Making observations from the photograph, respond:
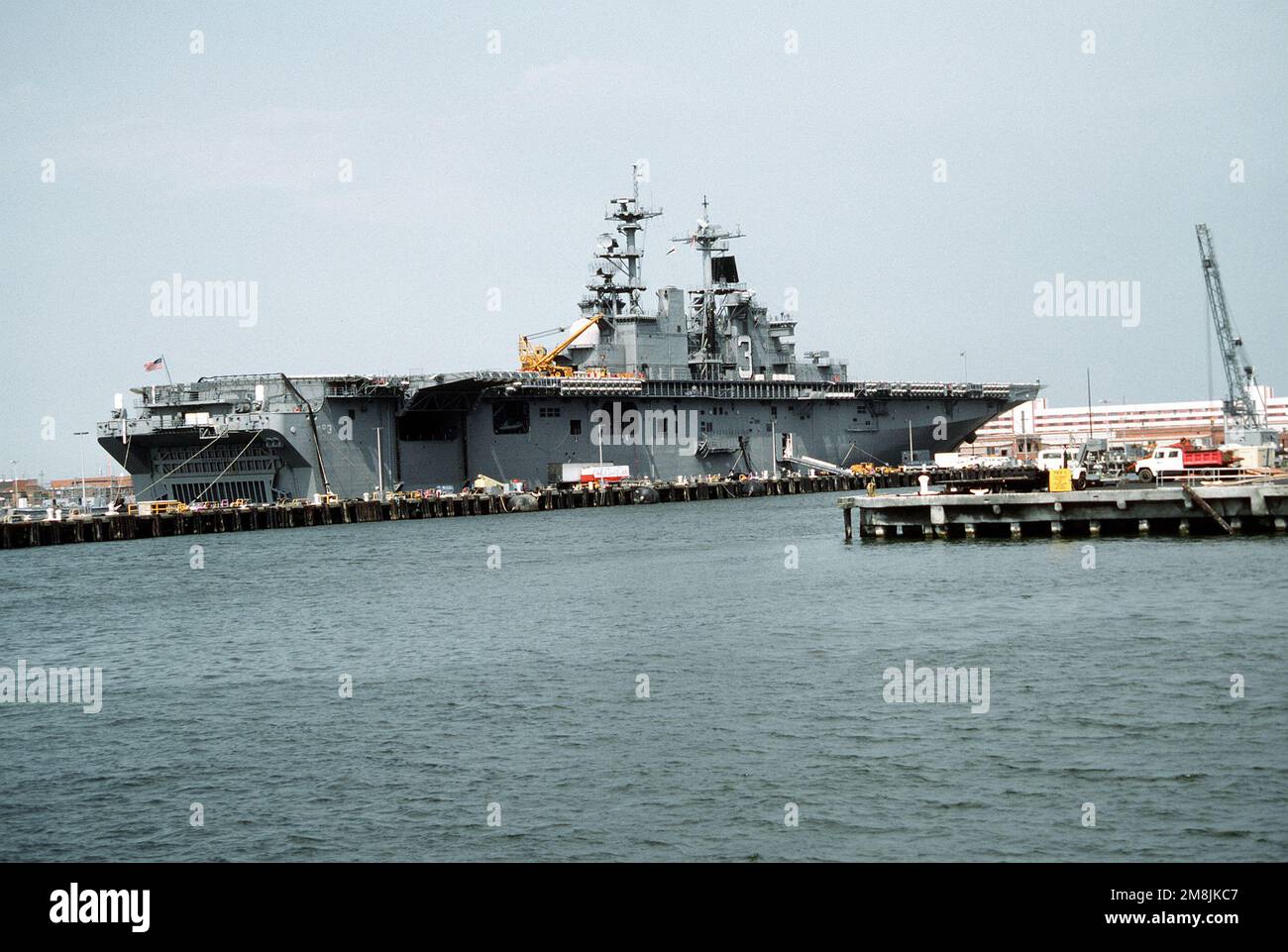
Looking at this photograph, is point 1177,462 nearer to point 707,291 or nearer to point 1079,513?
point 1079,513

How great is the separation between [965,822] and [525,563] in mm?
24810

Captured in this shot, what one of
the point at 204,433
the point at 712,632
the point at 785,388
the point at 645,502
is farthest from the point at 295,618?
the point at 785,388

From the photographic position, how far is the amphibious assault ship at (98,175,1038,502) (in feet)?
181

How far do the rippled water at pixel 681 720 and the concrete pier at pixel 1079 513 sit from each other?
2652 millimetres

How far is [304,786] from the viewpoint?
12.7 meters

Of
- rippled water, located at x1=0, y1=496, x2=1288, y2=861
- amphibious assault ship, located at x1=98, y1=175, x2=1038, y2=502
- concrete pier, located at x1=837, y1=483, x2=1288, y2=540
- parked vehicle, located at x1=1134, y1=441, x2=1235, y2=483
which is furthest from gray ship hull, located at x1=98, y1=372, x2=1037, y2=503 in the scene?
parked vehicle, located at x1=1134, y1=441, x2=1235, y2=483

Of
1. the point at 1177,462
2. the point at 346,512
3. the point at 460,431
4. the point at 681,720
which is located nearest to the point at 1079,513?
the point at 1177,462

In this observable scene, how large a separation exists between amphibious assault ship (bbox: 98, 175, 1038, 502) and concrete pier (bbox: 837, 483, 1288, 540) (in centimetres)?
2455

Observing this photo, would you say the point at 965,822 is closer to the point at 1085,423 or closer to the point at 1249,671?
the point at 1249,671

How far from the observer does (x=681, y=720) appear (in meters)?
14.7

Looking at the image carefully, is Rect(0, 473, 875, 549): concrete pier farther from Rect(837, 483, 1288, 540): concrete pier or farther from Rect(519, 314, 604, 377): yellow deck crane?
Rect(837, 483, 1288, 540): concrete pier

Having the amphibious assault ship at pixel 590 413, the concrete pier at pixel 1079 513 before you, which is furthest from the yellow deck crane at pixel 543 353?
the concrete pier at pixel 1079 513

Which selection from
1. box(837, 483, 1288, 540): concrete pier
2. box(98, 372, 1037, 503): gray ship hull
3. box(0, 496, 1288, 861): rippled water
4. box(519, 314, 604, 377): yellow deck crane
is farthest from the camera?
box(519, 314, 604, 377): yellow deck crane

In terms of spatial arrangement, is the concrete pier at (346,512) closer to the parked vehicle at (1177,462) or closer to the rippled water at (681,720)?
the parked vehicle at (1177,462)
